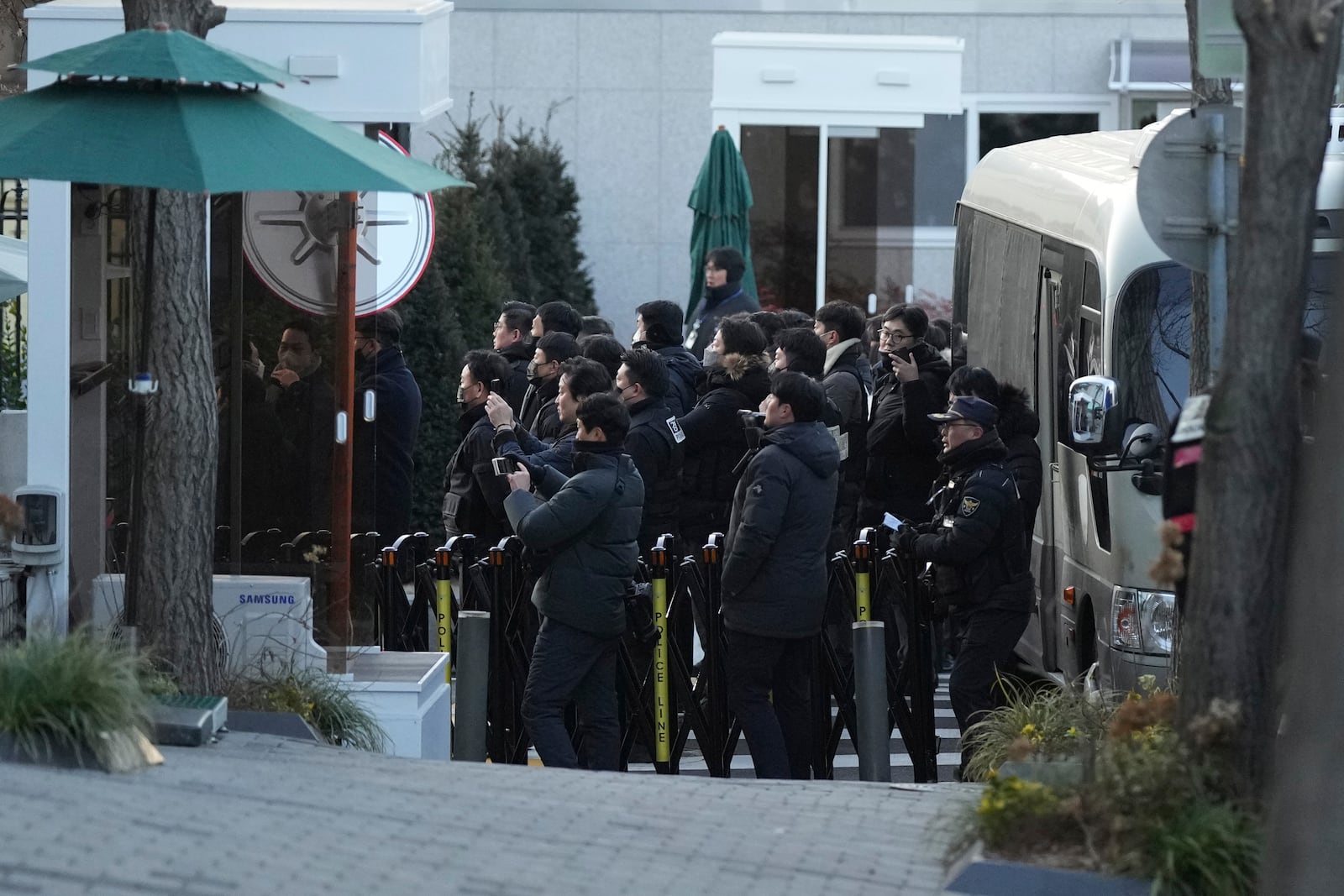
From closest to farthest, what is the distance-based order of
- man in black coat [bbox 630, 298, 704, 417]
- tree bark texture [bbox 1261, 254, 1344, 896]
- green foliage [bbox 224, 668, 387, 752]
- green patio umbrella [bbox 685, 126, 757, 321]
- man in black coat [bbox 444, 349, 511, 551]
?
tree bark texture [bbox 1261, 254, 1344, 896]
green foliage [bbox 224, 668, 387, 752]
man in black coat [bbox 444, 349, 511, 551]
man in black coat [bbox 630, 298, 704, 417]
green patio umbrella [bbox 685, 126, 757, 321]

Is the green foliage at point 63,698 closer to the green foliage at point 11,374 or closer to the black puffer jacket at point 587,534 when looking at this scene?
the black puffer jacket at point 587,534

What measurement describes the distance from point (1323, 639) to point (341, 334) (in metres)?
5.10

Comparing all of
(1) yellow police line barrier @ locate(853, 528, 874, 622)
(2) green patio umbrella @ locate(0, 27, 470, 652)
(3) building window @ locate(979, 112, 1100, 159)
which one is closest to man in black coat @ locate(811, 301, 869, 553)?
(1) yellow police line barrier @ locate(853, 528, 874, 622)

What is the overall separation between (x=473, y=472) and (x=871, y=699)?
231cm

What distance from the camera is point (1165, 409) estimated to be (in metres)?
9.49

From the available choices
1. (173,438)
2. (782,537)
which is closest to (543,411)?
(782,537)

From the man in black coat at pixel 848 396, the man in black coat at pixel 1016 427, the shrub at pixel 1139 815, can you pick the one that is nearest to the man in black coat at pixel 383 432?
the man in black coat at pixel 848 396

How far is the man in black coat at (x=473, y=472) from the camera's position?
10281 millimetres

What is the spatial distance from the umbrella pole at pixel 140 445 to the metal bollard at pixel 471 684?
6.24 ft

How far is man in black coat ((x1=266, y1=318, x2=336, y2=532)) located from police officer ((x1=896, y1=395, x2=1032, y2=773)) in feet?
8.55

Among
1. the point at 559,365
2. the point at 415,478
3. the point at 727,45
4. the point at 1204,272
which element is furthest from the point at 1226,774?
the point at 727,45

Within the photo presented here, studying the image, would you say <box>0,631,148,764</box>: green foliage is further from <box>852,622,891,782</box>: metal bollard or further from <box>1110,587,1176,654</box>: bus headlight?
<box>1110,587,1176,654</box>: bus headlight

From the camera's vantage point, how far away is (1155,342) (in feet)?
31.4

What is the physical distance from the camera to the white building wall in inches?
867
